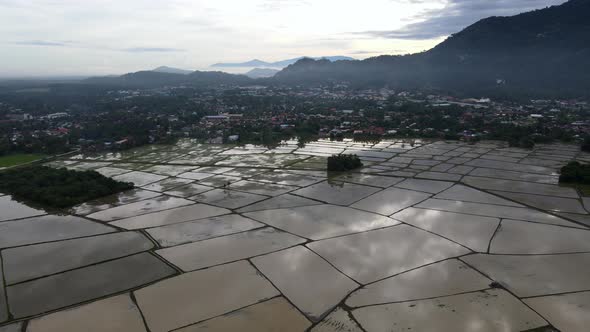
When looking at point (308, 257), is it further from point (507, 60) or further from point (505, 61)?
point (507, 60)

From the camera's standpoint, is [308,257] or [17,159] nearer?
[308,257]

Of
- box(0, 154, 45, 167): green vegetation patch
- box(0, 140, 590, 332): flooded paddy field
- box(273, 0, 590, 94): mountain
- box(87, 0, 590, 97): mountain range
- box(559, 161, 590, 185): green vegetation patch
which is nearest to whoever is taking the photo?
box(0, 140, 590, 332): flooded paddy field

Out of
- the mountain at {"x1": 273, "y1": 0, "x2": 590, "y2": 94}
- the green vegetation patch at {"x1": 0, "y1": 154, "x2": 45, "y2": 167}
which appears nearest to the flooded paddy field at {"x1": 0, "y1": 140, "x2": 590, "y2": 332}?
the green vegetation patch at {"x1": 0, "y1": 154, "x2": 45, "y2": 167}

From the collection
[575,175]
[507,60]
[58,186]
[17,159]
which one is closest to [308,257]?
[58,186]

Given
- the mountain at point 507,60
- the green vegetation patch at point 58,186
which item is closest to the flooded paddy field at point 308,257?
the green vegetation patch at point 58,186

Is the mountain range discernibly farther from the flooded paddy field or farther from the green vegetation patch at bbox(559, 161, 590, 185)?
the flooded paddy field

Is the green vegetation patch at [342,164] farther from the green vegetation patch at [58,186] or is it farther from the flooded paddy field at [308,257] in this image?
the green vegetation patch at [58,186]
